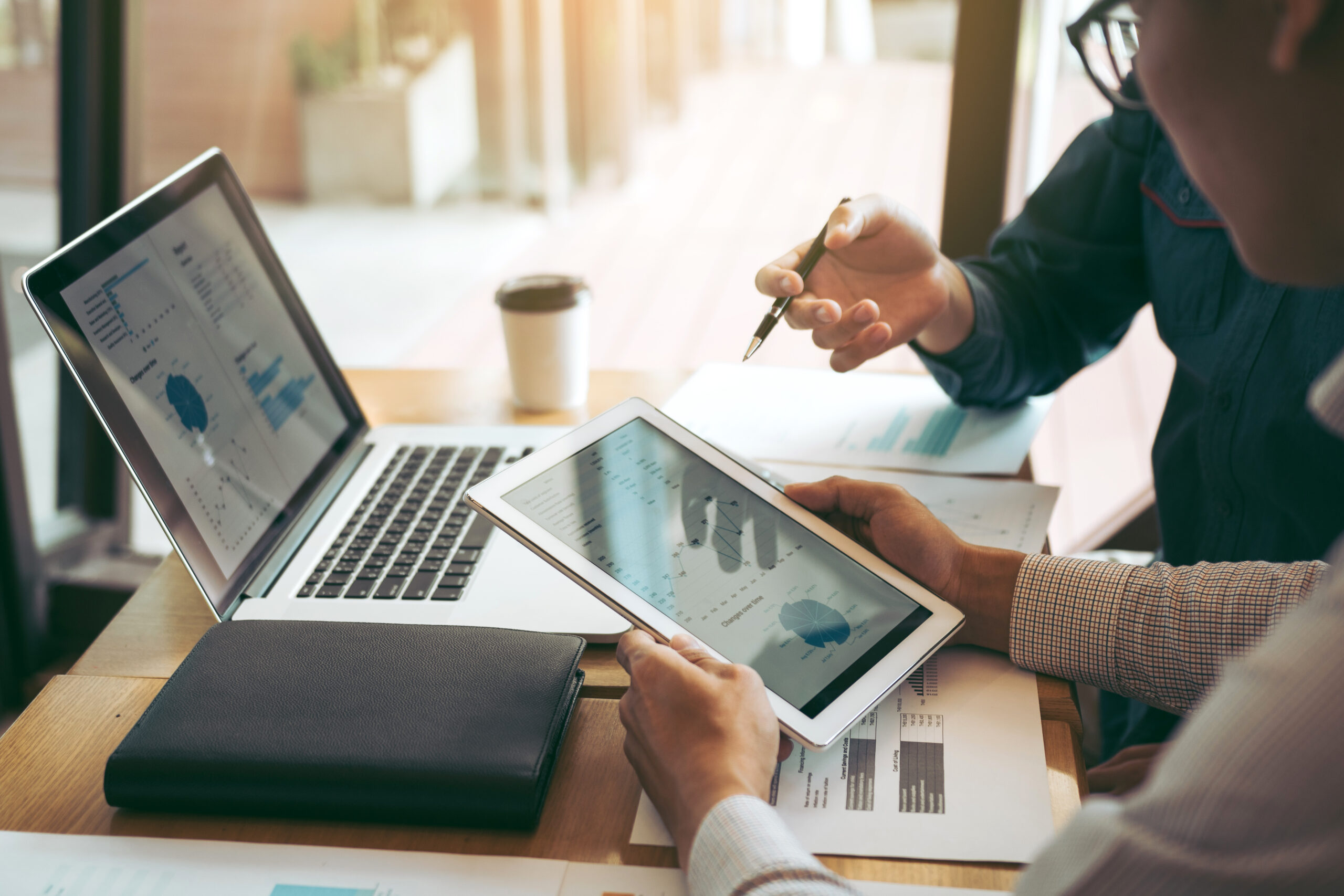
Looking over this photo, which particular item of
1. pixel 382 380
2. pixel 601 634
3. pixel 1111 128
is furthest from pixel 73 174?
pixel 1111 128

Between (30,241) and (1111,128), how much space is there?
6.20 feet

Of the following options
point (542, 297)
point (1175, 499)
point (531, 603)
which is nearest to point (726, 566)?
point (531, 603)

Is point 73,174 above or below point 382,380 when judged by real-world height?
above

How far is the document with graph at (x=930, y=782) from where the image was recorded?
0.56 m

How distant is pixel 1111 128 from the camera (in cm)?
107

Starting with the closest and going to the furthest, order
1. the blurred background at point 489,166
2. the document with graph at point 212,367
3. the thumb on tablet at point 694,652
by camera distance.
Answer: the thumb on tablet at point 694,652, the document with graph at point 212,367, the blurred background at point 489,166

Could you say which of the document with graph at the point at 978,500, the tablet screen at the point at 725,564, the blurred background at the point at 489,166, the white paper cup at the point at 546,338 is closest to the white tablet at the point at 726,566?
the tablet screen at the point at 725,564

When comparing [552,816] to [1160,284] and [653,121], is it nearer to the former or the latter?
[1160,284]

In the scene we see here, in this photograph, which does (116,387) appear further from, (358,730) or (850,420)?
(850,420)

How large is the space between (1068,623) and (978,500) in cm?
23

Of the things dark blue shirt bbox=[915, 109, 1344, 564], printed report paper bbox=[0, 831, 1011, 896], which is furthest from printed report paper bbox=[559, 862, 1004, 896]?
dark blue shirt bbox=[915, 109, 1344, 564]

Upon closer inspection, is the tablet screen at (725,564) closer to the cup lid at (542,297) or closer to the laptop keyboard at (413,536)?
the laptop keyboard at (413,536)

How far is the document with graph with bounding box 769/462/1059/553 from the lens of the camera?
2.79 ft

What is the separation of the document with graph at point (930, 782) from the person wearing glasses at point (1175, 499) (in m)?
0.03
